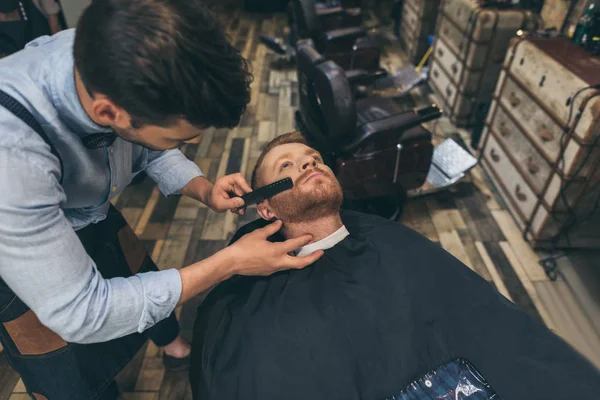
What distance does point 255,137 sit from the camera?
3.01 metres

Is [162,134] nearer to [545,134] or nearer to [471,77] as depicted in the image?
[545,134]

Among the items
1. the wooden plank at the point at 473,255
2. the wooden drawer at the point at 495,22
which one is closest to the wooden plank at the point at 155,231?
the wooden plank at the point at 473,255

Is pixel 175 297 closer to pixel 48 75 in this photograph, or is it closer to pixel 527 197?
pixel 48 75

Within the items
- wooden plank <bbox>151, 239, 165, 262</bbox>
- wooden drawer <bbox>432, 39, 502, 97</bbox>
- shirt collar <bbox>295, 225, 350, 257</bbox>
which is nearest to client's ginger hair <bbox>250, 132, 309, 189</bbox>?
shirt collar <bbox>295, 225, 350, 257</bbox>

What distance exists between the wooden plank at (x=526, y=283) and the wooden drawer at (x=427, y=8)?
253cm

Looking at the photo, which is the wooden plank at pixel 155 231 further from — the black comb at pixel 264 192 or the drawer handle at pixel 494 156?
the drawer handle at pixel 494 156

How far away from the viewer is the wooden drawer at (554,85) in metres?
1.62

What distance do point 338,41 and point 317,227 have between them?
224 cm

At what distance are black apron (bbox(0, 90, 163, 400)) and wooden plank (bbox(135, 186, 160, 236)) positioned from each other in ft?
3.34

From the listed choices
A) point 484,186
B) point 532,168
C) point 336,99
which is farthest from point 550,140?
point 336,99

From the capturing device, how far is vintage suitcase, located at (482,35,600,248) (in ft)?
5.58

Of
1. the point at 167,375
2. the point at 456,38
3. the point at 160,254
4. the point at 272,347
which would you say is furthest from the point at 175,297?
the point at 456,38

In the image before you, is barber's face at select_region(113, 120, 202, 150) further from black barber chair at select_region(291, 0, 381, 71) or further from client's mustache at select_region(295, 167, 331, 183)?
black barber chair at select_region(291, 0, 381, 71)

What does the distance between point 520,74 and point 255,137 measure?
1.77 metres
